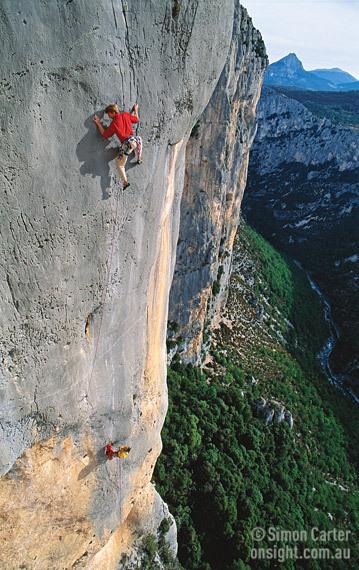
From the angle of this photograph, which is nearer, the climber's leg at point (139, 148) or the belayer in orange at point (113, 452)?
the climber's leg at point (139, 148)

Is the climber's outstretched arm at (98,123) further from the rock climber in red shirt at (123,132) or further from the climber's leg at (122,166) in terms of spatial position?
the climber's leg at (122,166)

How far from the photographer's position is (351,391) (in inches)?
1906

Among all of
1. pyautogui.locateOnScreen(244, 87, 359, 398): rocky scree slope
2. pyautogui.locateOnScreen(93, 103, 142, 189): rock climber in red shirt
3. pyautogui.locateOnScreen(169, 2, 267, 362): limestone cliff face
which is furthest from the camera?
pyautogui.locateOnScreen(244, 87, 359, 398): rocky scree slope

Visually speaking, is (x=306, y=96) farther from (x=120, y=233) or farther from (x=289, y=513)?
(x=120, y=233)

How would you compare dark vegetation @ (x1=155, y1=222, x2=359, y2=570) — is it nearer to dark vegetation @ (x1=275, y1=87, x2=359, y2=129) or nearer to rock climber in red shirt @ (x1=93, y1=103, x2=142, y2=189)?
rock climber in red shirt @ (x1=93, y1=103, x2=142, y2=189)

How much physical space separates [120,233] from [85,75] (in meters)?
2.92

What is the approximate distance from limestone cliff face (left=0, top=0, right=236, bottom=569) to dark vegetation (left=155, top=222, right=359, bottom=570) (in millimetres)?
13649

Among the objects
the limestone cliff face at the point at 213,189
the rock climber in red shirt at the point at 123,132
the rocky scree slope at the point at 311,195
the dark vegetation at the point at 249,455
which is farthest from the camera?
the rocky scree slope at the point at 311,195

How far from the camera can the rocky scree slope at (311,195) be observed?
65.2m

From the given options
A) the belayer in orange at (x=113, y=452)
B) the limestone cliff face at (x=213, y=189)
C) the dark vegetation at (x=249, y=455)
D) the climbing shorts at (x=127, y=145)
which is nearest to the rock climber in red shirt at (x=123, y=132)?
the climbing shorts at (x=127, y=145)

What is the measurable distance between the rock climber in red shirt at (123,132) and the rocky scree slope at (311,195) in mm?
50809

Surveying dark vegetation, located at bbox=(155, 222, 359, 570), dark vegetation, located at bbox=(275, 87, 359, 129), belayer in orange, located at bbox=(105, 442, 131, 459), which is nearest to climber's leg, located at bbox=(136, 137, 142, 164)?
belayer in orange, located at bbox=(105, 442, 131, 459)

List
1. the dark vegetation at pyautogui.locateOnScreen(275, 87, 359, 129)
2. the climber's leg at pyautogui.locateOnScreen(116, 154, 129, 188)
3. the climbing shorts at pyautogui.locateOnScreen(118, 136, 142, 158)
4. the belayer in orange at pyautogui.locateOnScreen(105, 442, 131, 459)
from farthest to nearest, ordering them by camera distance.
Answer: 1. the dark vegetation at pyautogui.locateOnScreen(275, 87, 359, 129)
2. the belayer in orange at pyautogui.locateOnScreen(105, 442, 131, 459)
3. the climber's leg at pyautogui.locateOnScreen(116, 154, 129, 188)
4. the climbing shorts at pyautogui.locateOnScreen(118, 136, 142, 158)

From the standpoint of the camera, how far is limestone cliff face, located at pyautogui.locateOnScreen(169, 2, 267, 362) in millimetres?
26031
